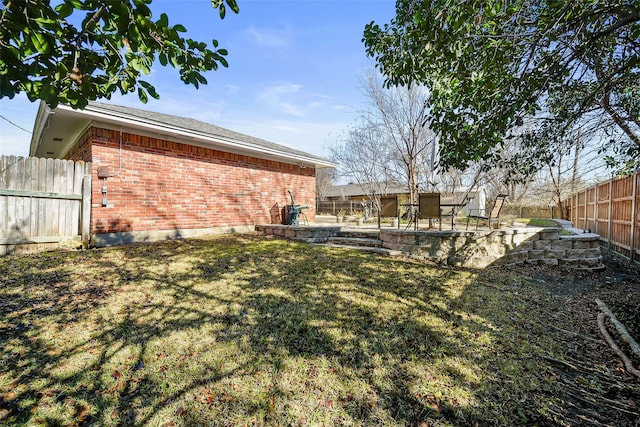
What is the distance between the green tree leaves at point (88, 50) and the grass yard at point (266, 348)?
1.98 m

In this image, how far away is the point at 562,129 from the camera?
14.7 feet

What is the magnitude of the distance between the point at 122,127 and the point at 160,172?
1160 mm

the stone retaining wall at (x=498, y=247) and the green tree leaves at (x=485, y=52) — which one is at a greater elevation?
the green tree leaves at (x=485, y=52)

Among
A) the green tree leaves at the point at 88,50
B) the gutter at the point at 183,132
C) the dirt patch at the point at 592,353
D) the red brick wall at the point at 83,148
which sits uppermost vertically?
the gutter at the point at 183,132

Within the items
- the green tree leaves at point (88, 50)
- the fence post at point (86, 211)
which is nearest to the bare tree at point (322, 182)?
the fence post at point (86, 211)

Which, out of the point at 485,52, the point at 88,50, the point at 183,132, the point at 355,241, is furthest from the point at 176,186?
the point at 485,52

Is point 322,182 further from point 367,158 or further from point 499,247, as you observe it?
point 499,247

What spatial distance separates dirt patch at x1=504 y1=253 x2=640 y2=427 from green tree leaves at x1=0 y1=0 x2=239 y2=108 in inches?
143

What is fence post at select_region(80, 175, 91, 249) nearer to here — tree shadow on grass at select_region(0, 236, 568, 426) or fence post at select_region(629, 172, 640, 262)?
tree shadow on grass at select_region(0, 236, 568, 426)

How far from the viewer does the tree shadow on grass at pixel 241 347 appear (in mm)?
2023

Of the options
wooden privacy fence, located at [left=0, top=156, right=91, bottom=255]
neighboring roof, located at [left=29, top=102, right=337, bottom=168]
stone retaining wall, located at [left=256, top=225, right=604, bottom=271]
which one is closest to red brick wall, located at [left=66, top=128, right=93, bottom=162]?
neighboring roof, located at [left=29, top=102, right=337, bottom=168]

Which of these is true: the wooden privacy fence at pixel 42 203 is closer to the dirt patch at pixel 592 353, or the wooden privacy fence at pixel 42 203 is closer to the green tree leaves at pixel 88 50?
the green tree leaves at pixel 88 50

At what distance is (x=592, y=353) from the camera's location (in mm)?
2896

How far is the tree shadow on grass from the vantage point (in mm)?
2023
